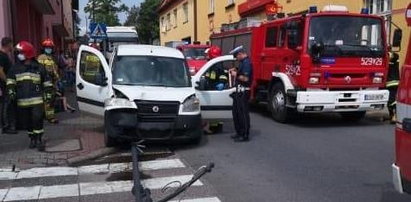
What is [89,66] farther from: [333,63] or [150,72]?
[333,63]

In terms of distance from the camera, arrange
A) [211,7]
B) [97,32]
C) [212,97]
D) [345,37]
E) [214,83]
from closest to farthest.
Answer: [212,97] → [214,83] → [345,37] → [97,32] → [211,7]

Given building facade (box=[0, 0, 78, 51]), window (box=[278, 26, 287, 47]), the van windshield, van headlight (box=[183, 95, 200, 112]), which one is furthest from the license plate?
building facade (box=[0, 0, 78, 51])

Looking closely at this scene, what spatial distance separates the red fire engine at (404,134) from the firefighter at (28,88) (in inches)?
239

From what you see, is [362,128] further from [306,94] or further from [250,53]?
[250,53]

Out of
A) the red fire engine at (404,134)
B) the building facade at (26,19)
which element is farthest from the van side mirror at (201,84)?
the red fire engine at (404,134)

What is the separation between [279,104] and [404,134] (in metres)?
8.03

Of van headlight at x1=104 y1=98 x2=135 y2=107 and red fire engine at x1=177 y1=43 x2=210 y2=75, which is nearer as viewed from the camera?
van headlight at x1=104 y1=98 x2=135 y2=107

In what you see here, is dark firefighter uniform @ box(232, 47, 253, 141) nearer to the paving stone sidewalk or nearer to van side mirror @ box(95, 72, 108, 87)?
van side mirror @ box(95, 72, 108, 87)

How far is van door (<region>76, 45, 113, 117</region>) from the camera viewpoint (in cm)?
1044

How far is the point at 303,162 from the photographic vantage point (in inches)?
334

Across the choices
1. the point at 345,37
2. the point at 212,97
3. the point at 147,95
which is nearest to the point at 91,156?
the point at 147,95

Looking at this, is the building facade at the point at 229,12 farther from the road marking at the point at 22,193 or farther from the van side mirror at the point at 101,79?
the road marking at the point at 22,193

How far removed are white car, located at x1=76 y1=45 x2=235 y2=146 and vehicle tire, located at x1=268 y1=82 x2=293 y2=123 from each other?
1.87 meters

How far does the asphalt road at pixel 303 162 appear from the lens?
6.73m
